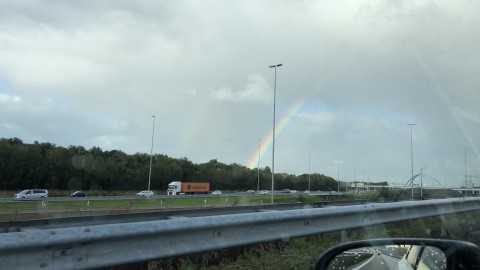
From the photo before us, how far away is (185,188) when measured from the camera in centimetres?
9362

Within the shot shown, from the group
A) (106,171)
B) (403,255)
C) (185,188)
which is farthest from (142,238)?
(106,171)

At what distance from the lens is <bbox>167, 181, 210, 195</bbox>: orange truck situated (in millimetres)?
90000

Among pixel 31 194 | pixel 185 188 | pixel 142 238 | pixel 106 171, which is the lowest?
pixel 31 194

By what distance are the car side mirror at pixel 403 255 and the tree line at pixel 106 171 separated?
93722mm

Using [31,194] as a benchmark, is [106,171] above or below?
above

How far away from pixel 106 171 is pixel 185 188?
2367 centimetres

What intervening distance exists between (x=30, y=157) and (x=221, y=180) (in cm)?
5195

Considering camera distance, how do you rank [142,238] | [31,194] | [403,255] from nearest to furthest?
[403,255] → [142,238] → [31,194]

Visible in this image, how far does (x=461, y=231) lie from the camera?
12086mm

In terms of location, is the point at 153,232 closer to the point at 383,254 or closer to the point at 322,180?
the point at 383,254

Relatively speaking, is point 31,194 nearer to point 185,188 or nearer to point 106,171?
point 185,188

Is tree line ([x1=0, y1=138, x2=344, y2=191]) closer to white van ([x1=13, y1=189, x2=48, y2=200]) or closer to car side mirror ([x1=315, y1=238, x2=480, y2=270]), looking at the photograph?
white van ([x1=13, y1=189, x2=48, y2=200])

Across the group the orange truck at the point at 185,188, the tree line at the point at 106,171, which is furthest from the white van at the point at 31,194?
the orange truck at the point at 185,188

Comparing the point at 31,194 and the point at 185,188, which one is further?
the point at 185,188
